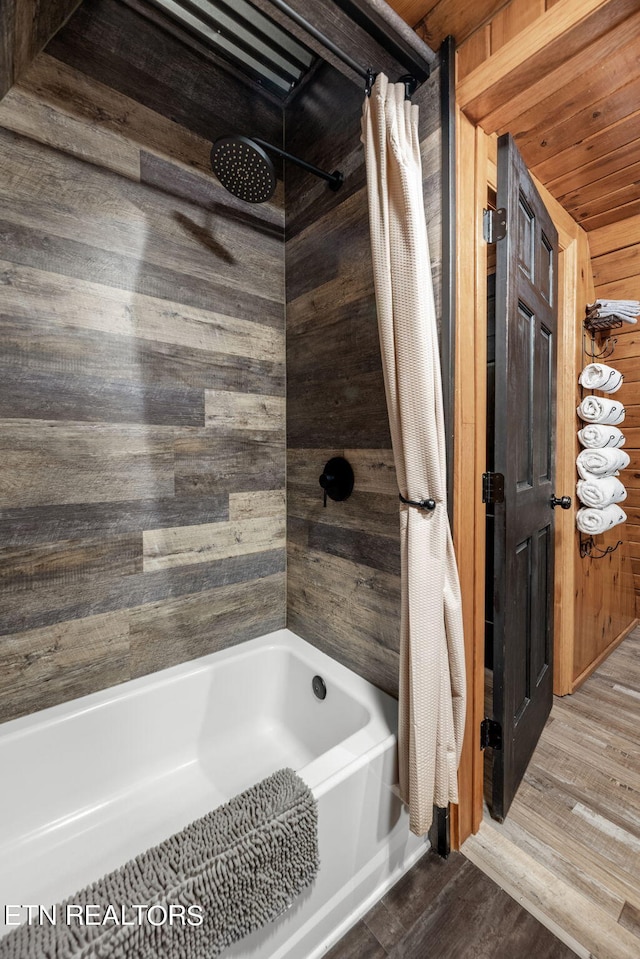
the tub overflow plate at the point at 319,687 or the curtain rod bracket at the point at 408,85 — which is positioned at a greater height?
the curtain rod bracket at the point at 408,85

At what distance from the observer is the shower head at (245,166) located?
1229 millimetres

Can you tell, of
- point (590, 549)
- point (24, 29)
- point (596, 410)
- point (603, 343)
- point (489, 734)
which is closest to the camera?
point (24, 29)

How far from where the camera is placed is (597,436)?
2096mm

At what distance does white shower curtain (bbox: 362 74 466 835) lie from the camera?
108 centimetres

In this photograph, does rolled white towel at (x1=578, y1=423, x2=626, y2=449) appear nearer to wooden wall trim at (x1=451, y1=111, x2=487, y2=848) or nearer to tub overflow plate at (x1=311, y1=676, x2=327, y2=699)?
wooden wall trim at (x1=451, y1=111, x2=487, y2=848)

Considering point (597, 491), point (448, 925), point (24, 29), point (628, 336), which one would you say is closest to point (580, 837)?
point (448, 925)

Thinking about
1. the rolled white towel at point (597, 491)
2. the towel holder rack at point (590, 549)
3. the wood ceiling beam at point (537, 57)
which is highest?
the wood ceiling beam at point (537, 57)

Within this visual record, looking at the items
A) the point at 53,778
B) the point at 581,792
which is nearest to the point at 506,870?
the point at 581,792

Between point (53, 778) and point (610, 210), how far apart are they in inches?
137

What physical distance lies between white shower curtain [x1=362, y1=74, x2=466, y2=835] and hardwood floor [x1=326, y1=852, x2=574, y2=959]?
29 cm

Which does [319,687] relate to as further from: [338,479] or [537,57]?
[537,57]

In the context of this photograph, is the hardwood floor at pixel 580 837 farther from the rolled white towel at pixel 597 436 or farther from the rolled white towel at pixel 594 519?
the rolled white towel at pixel 597 436

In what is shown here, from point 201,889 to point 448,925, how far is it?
802 millimetres

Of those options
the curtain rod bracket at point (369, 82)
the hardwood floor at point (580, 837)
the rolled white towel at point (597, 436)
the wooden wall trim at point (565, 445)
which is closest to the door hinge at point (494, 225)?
the curtain rod bracket at point (369, 82)
